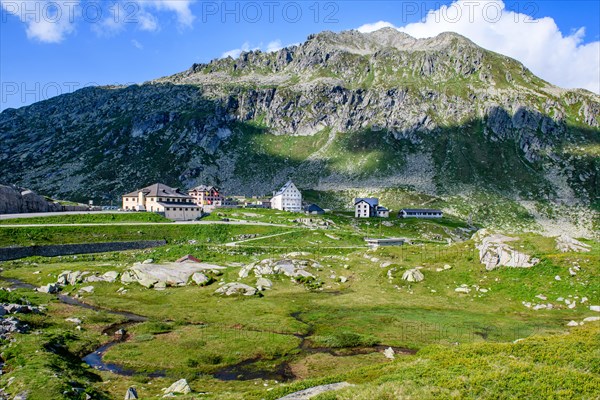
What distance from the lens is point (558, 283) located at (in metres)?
52.7

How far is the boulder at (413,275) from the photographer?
60938 mm

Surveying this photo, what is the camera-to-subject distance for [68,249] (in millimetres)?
90750

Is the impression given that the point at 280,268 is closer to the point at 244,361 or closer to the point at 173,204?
the point at 244,361

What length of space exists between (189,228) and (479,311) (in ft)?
276

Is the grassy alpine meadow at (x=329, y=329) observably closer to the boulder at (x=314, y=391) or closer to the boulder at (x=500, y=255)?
the boulder at (x=314, y=391)

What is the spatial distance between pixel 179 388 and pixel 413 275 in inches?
1704

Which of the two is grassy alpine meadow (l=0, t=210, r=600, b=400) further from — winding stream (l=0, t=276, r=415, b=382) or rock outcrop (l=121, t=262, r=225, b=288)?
rock outcrop (l=121, t=262, r=225, b=288)

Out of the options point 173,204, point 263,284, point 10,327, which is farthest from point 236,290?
point 173,204

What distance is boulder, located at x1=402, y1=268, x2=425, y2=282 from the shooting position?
60938 mm

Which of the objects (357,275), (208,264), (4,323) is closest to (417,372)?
(4,323)

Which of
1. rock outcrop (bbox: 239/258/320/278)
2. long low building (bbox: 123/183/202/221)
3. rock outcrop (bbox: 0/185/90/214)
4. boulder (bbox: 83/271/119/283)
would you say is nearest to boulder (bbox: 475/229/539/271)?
rock outcrop (bbox: 239/258/320/278)

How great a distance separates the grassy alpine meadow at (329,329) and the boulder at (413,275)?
117 centimetres

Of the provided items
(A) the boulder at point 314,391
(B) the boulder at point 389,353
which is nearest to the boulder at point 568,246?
(B) the boulder at point 389,353

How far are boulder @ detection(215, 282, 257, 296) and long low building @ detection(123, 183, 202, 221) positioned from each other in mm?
79786
